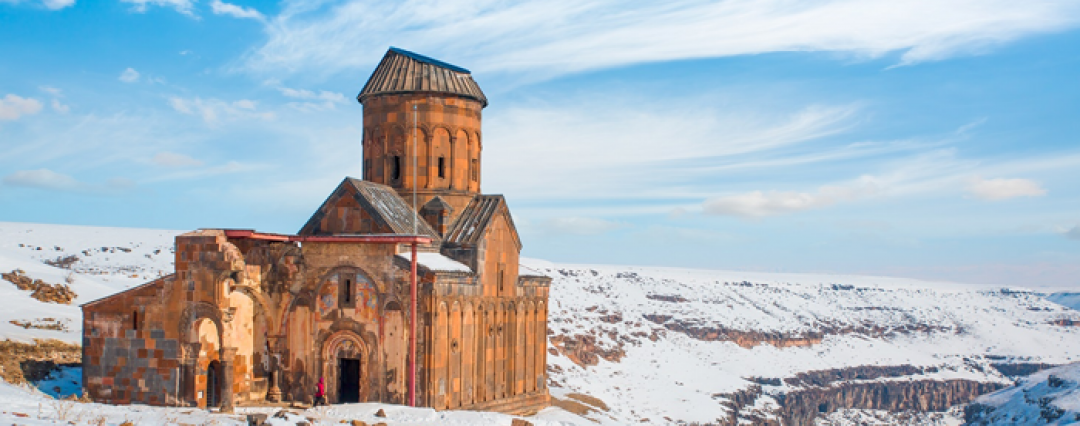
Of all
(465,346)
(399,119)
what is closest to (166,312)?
(465,346)

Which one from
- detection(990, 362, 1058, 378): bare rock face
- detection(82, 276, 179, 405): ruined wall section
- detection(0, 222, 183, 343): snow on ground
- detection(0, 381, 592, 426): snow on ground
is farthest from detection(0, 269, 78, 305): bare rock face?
detection(990, 362, 1058, 378): bare rock face

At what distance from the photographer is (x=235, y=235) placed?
87.5ft

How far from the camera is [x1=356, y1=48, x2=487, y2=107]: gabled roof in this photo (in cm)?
3378

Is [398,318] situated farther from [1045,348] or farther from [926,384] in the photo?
[1045,348]

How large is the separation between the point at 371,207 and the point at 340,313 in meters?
3.40

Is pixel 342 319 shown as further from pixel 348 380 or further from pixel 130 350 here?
pixel 130 350

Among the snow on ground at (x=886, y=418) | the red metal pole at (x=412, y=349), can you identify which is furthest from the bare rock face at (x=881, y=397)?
the red metal pole at (x=412, y=349)

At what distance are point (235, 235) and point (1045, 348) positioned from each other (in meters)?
185

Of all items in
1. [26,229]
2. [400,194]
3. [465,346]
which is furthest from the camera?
[26,229]

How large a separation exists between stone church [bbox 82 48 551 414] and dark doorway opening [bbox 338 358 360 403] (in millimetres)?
31

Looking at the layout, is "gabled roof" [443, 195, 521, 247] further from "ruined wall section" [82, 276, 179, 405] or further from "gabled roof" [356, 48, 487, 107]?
"ruined wall section" [82, 276, 179, 405]

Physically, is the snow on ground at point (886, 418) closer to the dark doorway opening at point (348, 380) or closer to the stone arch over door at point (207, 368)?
the dark doorway opening at point (348, 380)

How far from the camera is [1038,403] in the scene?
103375 mm

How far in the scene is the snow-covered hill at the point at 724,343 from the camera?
237 feet
